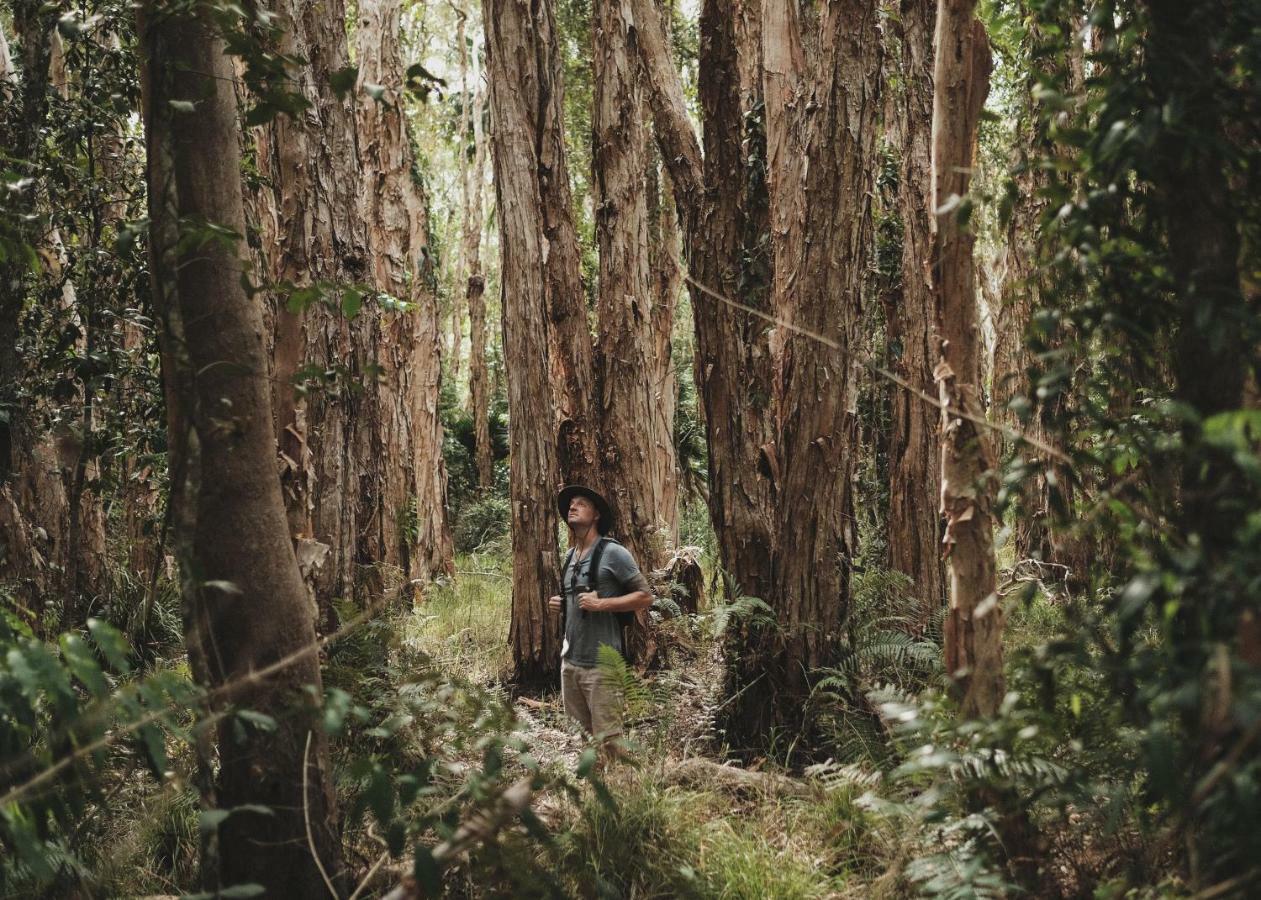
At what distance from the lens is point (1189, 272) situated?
2.24 m

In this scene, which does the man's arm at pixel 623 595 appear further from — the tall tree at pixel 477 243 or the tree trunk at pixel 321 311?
the tall tree at pixel 477 243

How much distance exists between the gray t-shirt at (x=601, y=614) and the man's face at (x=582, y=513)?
0.89ft

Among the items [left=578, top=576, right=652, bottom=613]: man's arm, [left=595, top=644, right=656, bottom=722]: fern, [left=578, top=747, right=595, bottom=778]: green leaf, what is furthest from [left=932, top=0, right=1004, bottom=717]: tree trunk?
[left=578, top=576, right=652, bottom=613]: man's arm

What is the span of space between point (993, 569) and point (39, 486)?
6908 mm

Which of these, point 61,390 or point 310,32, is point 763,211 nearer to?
point 310,32

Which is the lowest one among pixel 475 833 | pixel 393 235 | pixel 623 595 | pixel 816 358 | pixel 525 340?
pixel 623 595

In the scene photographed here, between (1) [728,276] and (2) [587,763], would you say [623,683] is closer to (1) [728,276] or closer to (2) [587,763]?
(2) [587,763]

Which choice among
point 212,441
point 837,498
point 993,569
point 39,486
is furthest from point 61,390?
point 993,569

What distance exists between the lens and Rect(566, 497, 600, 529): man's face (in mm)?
6492

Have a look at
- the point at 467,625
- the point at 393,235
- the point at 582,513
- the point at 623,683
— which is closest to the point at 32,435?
the point at 582,513

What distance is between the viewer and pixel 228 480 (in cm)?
297

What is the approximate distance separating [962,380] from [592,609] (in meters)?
3.25

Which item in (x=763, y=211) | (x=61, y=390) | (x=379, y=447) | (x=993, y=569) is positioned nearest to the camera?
(x=993, y=569)

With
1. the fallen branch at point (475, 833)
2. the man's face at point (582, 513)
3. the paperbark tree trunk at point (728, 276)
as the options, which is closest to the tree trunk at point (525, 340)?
the man's face at point (582, 513)
